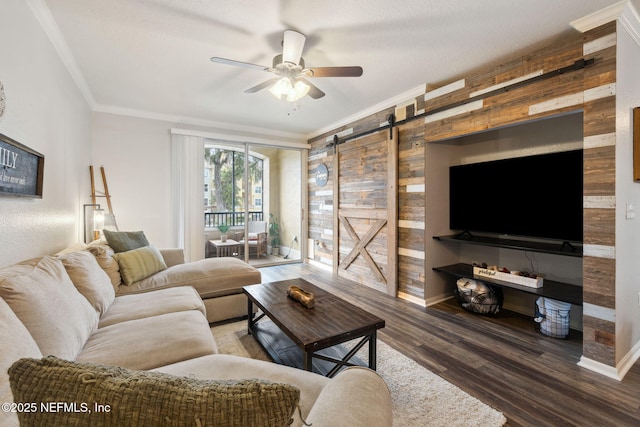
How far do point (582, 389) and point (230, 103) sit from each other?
4521 millimetres

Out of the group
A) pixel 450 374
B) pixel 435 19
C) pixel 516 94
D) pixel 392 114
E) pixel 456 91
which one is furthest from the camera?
pixel 392 114

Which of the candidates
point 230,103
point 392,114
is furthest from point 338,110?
point 230,103

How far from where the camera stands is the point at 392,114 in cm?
368

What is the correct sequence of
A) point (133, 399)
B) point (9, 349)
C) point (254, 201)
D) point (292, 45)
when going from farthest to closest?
point (254, 201), point (292, 45), point (9, 349), point (133, 399)

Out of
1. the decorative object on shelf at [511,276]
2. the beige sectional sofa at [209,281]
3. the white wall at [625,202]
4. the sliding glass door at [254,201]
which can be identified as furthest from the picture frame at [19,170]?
the white wall at [625,202]

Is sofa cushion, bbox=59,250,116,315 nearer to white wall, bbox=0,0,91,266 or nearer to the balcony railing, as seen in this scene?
white wall, bbox=0,0,91,266

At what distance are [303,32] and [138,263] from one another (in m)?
2.53

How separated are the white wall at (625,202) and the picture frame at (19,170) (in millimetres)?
3955

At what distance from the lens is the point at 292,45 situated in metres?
2.24

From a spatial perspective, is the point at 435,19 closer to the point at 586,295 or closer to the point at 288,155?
the point at 586,295

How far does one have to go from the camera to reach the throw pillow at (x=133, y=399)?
1.60 ft

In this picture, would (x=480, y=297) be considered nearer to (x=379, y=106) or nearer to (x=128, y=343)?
(x=379, y=106)

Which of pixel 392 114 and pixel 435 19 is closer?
pixel 435 19

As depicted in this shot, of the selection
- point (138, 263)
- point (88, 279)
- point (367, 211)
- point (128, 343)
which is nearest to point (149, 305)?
point (88, 279)
